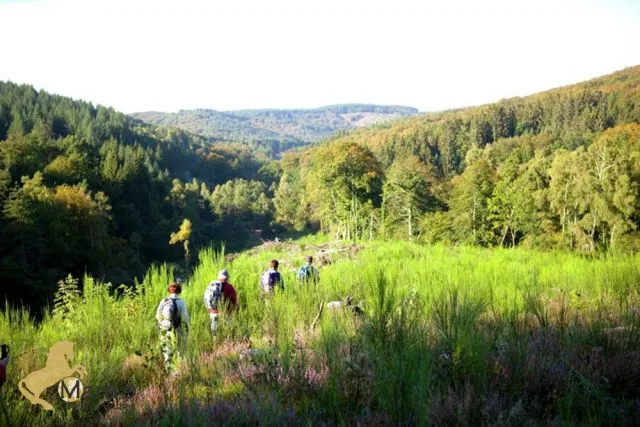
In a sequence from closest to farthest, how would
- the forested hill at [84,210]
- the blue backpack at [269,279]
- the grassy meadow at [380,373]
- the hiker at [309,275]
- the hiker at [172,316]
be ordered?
1. the grassy meadow at [380,373]
2. the hiker at [172,316]
3. the hiker at [309,275]
4. the blue backpack at [269,279]
5. the forested hill at [84,210]

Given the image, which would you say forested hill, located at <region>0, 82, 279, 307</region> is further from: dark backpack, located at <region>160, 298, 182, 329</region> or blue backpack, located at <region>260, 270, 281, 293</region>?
dark backpack, located at <region>160, 298, 182, 329</region>

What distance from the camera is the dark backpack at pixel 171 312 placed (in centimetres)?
589

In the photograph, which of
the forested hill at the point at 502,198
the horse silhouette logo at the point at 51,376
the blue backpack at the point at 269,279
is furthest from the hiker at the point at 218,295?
the horse silhouette logo at the point at 51,376

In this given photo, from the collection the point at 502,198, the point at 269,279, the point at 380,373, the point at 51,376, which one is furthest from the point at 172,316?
the point at 502,198

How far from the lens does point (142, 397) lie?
12.1 ft

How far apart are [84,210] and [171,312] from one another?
4968cm

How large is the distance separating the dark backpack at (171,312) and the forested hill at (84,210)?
446 cm

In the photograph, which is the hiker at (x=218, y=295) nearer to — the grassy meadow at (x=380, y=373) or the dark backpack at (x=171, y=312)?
the dark backpack at (x=171, y=312)

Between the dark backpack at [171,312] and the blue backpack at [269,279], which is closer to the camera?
the dark backpack at [171,312]

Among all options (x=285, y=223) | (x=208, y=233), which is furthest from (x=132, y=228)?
(x=285, y=223)

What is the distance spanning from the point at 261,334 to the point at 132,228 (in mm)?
73091

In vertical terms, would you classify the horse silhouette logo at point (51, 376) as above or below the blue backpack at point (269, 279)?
above

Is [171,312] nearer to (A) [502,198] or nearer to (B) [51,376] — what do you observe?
(B) [51,376]

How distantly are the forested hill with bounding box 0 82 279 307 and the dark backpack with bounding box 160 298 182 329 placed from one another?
4.46m
